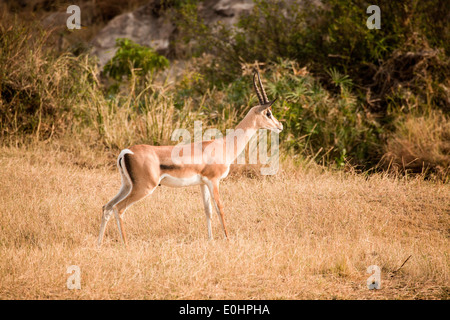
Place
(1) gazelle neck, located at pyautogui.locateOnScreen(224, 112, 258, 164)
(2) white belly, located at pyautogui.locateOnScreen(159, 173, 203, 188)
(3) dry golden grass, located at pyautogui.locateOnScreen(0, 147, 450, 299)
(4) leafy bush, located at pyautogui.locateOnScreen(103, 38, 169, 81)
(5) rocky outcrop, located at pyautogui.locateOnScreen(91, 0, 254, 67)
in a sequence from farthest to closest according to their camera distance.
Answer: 1. (5) rocky outcrop, located at pyautogui.locateOnScreen(91, 0, 254, 67)
2. (4) leafy bush, located at pyautogui.locateOnScreen(103, 38, 169, 81)
3. (1) gazelle neck, located at pyautogui.locateOnScreen(224, 112, 258, 164)
4. (2) white belly, located at pyautogui.locateOnScreen(159, 173, 203, 188)
5. (3) dry golden grass, located at pyautogui.locateOnScreen(0, 147, 450, 299)

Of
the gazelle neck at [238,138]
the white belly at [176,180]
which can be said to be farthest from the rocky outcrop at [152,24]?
the white belly at [176,180]

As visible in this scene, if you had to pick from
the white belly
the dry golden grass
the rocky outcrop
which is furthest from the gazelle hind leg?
the rocky outcrop

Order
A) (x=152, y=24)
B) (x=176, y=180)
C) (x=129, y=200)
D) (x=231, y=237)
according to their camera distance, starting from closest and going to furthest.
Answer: (x=129, y=200) → (x=176, y=180) → (x=231, y=237) → (x=152, y=24)

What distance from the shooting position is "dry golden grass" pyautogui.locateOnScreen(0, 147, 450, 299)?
448cm

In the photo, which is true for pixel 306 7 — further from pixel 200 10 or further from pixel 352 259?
pixel 352 259

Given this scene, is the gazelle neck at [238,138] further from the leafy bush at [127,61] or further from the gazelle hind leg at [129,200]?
the leafy bush at [127,61]

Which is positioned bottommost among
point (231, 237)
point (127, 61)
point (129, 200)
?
point (231, 237)

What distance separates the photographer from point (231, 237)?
6.01 meters

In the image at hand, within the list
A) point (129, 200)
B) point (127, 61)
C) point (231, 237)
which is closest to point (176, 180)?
point (129, 200)

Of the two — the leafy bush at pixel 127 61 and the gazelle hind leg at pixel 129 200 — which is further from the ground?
the leafy bush at pixel 127 61

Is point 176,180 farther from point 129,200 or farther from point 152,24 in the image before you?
point 152,24

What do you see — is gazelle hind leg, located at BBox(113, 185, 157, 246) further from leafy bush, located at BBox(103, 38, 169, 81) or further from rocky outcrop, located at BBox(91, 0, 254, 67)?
rocky outcrop, located at BBox(91, 0, 254, 67)

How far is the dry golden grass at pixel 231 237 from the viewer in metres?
4.48

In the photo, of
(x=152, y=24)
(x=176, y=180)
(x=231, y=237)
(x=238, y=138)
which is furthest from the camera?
(x=152, y=24)
